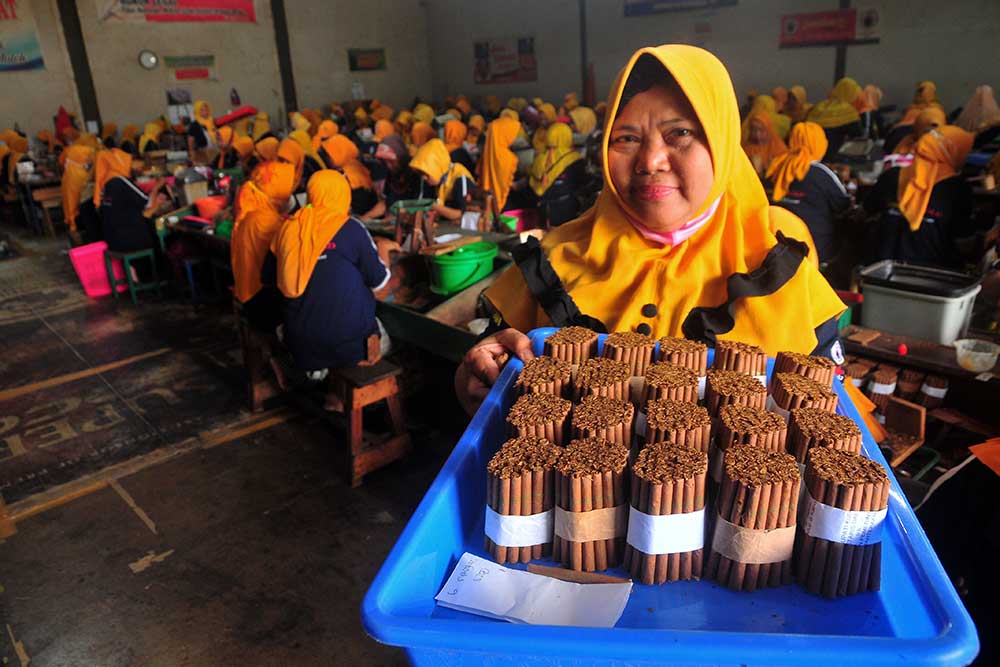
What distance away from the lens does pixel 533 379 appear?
1.03 meters

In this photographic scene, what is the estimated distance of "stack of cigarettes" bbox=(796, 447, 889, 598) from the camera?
73 centimetres

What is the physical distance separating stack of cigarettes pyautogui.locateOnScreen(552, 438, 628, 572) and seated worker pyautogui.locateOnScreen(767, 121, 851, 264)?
5.11 meters

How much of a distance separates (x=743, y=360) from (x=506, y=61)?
1711cm

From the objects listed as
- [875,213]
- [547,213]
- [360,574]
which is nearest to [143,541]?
[360,574]

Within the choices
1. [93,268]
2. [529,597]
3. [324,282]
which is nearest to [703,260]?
[529,597]

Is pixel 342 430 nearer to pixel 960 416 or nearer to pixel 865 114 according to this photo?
pixel 960 416

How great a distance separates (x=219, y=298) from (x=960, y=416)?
641 centimetres

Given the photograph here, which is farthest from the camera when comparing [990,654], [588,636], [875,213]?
[875,213]

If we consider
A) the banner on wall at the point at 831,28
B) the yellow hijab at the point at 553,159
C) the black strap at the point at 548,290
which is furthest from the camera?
the banner on wall at the point at 831,28

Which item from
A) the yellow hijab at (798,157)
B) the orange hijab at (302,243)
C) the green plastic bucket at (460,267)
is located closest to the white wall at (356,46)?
the yellow hijab at (798,157)

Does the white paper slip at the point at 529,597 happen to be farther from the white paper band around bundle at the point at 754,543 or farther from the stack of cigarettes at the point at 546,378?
the stack of cigarettes at the point at 546,378

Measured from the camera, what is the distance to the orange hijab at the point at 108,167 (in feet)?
22.9

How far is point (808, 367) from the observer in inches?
40.0

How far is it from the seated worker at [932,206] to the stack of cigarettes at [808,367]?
4.81 metres
